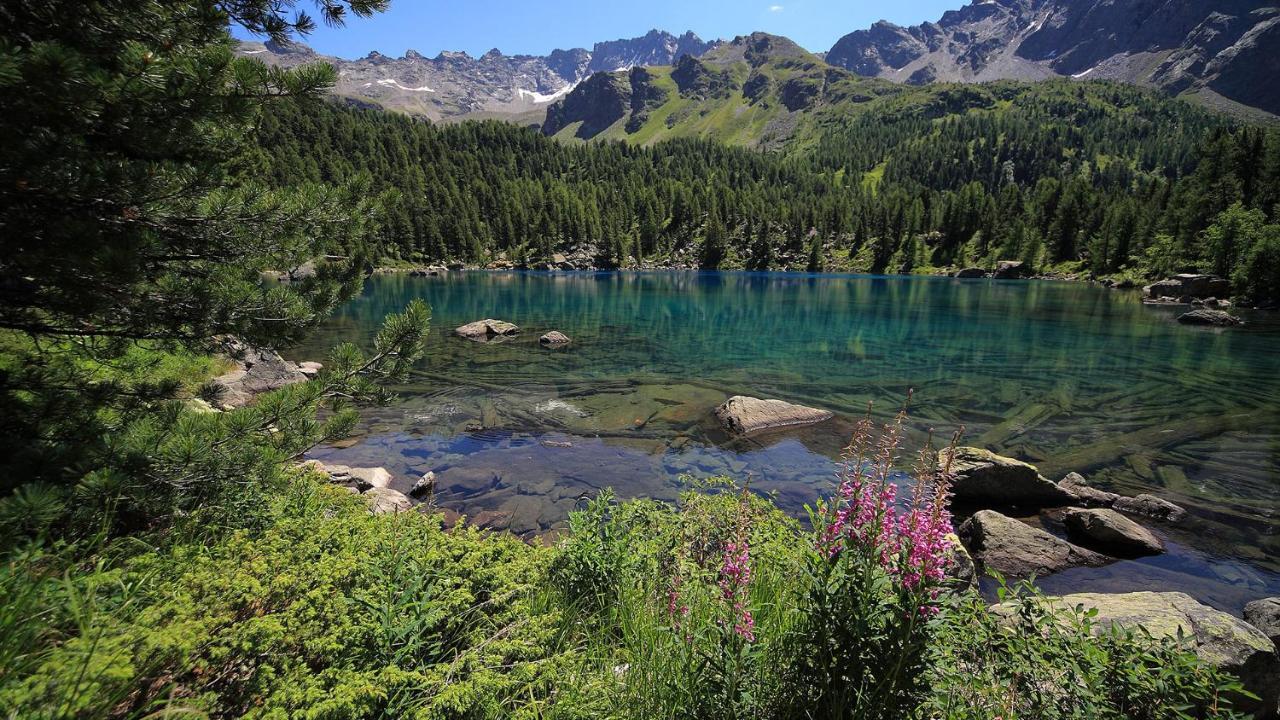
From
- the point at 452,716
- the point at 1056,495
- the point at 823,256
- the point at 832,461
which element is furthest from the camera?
the point at 823,256

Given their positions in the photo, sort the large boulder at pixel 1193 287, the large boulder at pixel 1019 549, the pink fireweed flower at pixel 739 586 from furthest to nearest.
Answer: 1. the large boulder at pixel 1193 287
2. the large boulder at pixel 1019 549
3. the pink fireweed flower at pixel 739 586

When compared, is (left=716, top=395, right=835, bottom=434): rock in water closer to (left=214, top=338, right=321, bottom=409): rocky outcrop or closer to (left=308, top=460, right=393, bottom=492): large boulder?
(left=308, top=460, right=393, bottom=492): large boulder

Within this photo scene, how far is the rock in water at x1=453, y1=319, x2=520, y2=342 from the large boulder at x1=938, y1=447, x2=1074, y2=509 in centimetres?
3102

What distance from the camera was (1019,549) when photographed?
36.7 ft

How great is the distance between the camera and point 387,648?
436 cm

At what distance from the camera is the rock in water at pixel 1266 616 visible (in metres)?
7.87

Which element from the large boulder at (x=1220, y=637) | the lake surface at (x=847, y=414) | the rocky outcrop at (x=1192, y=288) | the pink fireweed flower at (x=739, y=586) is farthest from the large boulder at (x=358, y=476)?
the rocky outcrop at (x=1192, y=288)

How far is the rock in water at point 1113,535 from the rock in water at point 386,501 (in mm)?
15557

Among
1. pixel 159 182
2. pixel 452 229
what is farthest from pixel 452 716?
pixel 452 229

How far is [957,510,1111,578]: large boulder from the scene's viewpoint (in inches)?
432

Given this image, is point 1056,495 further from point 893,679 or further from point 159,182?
point 159,182

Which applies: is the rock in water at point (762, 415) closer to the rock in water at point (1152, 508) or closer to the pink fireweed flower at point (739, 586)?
the rock in water at point (1152, 508)

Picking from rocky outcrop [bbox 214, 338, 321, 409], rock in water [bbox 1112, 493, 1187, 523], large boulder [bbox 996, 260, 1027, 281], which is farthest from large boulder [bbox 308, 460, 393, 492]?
large boulder [bbox 996, 260, 1027, 281]

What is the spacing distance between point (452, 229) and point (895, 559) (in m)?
171
